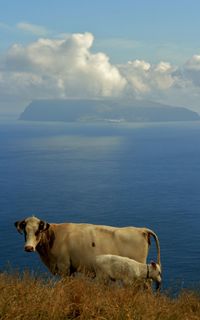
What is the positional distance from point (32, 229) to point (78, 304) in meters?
4.28

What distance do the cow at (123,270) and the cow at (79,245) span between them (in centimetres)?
76

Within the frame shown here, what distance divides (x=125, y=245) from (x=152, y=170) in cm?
13211

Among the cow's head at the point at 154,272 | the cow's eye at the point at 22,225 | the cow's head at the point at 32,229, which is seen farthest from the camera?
the cow's eye at the point at 22,225

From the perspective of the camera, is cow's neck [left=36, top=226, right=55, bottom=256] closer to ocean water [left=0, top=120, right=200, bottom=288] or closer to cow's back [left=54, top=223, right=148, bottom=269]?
cow's back [left=54, top=223, right=148, bottom=269]

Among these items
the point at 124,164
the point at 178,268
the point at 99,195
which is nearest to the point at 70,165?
the point at 124,164

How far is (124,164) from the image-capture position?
16275 centimetres

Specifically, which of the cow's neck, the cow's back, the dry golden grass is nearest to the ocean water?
the cow's back

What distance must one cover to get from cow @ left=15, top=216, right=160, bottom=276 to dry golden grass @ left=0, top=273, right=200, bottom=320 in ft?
10.3

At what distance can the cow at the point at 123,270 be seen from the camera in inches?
470

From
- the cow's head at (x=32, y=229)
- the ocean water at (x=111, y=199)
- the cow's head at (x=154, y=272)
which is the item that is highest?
the cow's head at (x=32, y=229)

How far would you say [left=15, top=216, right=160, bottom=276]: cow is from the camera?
12922 millimetres

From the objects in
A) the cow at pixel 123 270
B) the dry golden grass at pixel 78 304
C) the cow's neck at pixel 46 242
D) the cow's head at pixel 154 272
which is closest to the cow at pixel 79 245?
the cow's neck at pixel 46 242

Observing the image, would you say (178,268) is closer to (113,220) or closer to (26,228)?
(113,220)

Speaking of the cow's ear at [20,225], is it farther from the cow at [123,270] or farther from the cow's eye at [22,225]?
the cow at [123,270]
